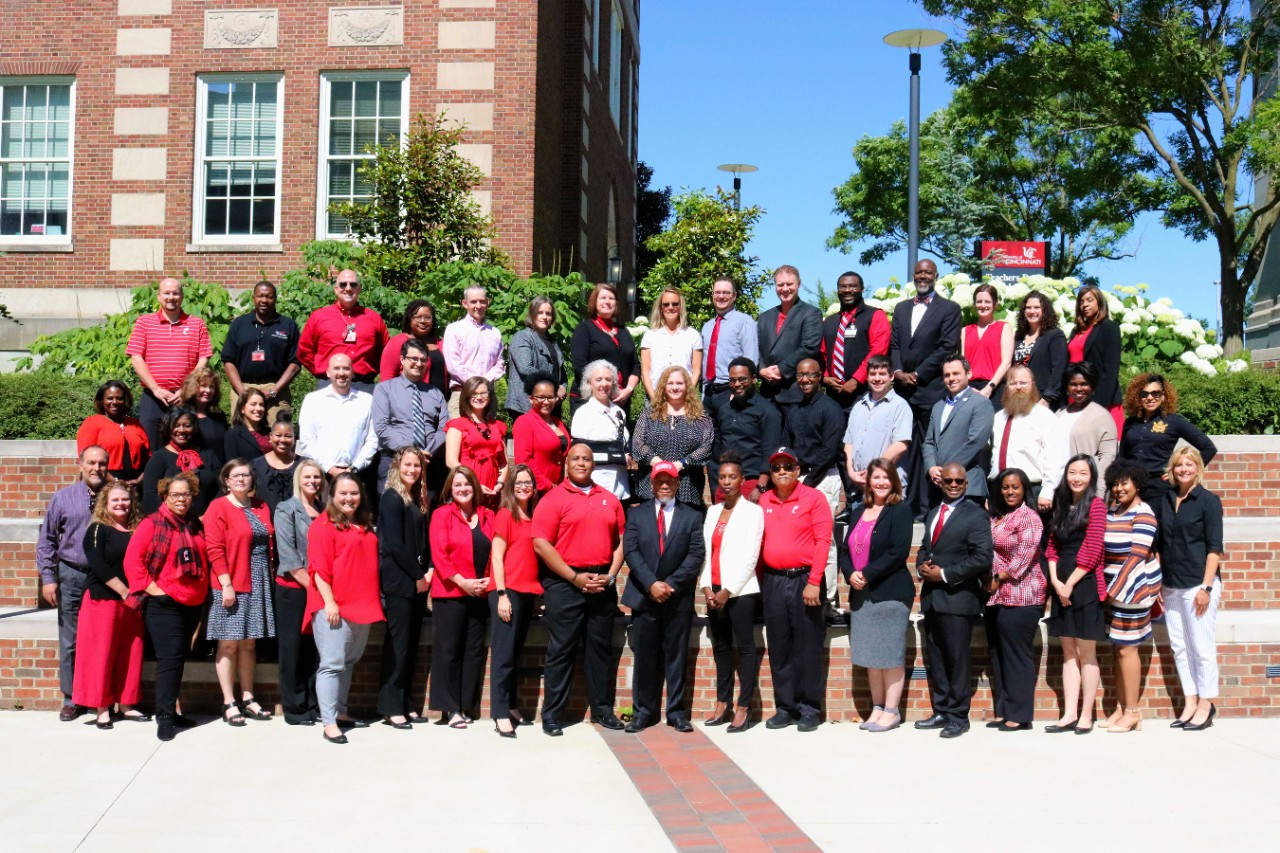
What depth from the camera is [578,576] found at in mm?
8500

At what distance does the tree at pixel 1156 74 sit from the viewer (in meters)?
20.4

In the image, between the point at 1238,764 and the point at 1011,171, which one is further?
the point at 1011,171

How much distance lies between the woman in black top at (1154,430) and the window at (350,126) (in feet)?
38.6

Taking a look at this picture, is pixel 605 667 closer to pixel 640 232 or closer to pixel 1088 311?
pixel 1088 311

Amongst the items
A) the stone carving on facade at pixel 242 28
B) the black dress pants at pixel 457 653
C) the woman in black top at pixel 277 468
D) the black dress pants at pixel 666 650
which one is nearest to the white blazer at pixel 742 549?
the black dress pants at pixel 666 650

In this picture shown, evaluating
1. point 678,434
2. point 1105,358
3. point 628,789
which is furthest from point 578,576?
point 1105,358

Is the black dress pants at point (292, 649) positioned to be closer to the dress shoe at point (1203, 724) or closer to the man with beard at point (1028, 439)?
the man with beard at point (1028, 439)

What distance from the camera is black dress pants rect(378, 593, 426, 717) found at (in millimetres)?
8594

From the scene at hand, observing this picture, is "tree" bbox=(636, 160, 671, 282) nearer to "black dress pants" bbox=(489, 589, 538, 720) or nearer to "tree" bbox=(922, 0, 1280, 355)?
"tree" bbox=(922, 0, 1280, 355)

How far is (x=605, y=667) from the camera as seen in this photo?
28.6 ft

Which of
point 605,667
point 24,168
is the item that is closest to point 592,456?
point 605,667

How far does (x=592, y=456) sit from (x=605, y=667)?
1.42 metres

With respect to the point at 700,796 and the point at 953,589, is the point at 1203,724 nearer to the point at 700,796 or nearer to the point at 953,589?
the point at 953,589

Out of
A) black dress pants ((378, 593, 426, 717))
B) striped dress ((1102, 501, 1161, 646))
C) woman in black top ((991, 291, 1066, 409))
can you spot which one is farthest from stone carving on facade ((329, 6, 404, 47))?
striped dress ((1102, 501, 1161, 646))
